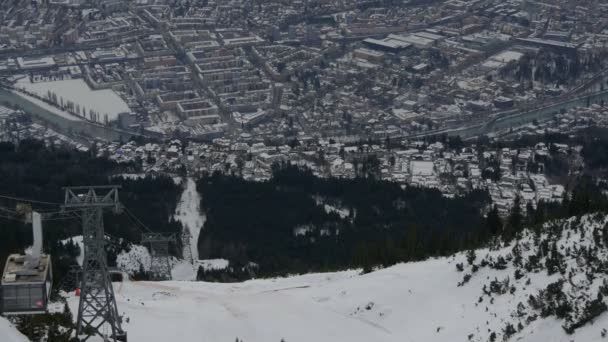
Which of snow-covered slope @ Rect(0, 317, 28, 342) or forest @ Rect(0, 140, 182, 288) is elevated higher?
snow-covered slope @ Rect(0, 317, 28, 342)

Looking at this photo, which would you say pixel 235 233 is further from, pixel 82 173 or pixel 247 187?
pixel 82 173

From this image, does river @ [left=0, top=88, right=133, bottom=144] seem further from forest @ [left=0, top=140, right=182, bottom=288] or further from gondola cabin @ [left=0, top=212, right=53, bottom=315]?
gondola cabin @ [left=0, top=212, right=53, bottom=315]

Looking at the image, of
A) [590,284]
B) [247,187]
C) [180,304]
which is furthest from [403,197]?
[590,284]

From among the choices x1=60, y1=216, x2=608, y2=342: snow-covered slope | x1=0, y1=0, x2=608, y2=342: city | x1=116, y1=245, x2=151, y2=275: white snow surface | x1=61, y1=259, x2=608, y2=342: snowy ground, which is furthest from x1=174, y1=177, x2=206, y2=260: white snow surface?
x1=60, y1=216, x2=608, y2=342: snow-covered slope

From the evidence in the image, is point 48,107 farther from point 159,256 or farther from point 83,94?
point 159,256

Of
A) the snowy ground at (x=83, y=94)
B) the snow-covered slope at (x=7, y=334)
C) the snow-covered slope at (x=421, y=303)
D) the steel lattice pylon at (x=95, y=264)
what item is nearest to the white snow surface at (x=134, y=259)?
the snow-covered slope at (x=421, y=303)

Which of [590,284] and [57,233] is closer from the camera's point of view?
[590,284]
